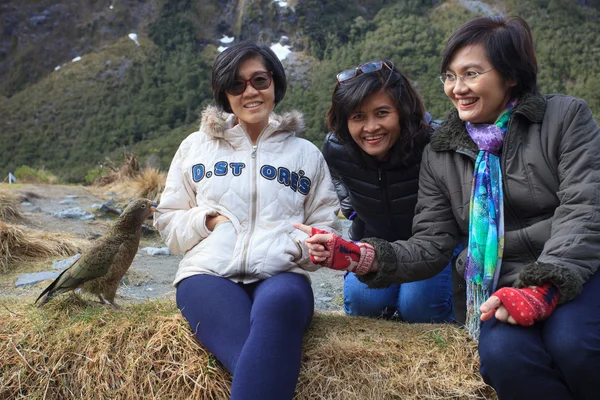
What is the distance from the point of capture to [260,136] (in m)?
2.88

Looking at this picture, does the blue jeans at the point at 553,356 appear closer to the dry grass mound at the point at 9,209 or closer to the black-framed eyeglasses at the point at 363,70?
the black-framed eyeglasses at the point at 363,70

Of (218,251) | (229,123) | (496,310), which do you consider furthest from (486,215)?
(229,123)

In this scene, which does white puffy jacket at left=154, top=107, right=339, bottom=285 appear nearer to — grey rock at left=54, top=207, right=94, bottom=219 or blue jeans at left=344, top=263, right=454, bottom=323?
blue jeans at left=344, top=263, right=454, bottom=323

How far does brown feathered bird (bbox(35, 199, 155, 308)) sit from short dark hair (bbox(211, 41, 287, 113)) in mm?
756

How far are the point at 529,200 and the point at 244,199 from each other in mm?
1306

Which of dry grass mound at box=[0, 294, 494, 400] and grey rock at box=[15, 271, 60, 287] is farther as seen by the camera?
grey rock at box=[15, 271, 60, 287]

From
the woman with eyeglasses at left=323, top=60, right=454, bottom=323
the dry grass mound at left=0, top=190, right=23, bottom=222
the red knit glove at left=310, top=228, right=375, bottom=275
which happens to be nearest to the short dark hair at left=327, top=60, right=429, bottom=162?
the woman with eyeglasses at left=323, top=60, right=454, bottom=323

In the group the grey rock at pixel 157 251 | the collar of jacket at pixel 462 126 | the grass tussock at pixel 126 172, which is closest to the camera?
the collar of jacket at pixel 462 126

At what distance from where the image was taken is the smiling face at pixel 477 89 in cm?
234

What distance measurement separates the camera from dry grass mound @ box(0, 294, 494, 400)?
2.44 metres

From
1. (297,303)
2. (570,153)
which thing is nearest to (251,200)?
(297,303)

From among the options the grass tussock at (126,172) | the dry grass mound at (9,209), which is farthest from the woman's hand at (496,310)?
the grass tussock at (126,172)

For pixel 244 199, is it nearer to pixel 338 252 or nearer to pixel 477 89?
pixel 338 252

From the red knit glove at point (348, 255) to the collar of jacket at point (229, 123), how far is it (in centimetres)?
74
